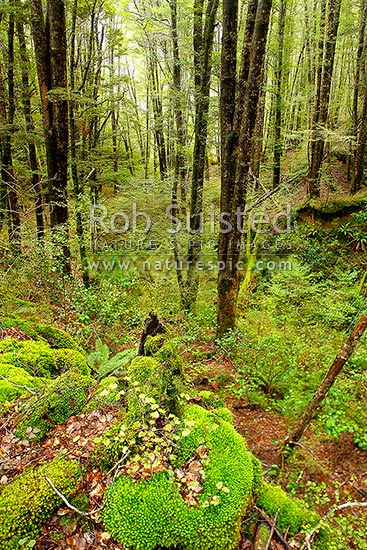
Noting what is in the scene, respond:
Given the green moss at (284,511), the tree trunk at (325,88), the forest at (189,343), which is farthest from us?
the tree trunk at (325,88)

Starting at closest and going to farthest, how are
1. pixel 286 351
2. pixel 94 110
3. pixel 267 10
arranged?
pixel 267 10 < pixel 286 351 < pixel 94 110

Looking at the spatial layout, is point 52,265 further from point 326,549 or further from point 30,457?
point 326,549

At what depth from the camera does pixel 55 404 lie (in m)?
2.57

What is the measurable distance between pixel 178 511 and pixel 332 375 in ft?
5.89

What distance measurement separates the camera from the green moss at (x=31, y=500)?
5.50 feet

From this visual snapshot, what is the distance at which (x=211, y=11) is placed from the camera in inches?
264

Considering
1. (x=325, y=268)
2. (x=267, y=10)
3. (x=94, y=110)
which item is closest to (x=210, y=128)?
(x=94, y=110)

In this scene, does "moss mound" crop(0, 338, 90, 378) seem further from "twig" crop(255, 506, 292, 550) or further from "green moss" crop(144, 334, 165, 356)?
"twig" crop(255, 506, 292, 550)

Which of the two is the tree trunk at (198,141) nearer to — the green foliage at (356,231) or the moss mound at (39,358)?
the moss mound at (39,358)

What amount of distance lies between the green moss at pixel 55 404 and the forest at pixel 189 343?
0.02 metres

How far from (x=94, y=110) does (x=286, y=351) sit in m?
7.58

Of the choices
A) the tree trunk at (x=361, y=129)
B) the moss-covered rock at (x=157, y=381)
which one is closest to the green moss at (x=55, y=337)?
the moss-covered rock at (x=157, y=381)

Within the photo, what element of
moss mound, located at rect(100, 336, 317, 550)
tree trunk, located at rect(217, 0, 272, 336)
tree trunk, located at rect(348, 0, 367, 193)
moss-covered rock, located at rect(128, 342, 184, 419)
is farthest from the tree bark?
moss mound, located at rect(100, 336, 317, 550)

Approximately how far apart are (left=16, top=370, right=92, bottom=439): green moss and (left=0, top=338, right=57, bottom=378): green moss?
677mm
